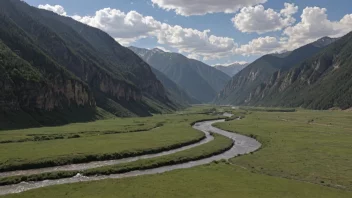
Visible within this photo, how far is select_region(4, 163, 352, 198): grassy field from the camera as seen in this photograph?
4478cm

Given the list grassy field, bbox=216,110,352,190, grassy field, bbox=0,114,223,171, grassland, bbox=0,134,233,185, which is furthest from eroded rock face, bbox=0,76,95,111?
grassy field, bbox=216,110,352,190

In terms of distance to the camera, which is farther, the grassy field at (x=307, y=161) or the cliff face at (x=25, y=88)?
the cliff face at (x=25, y=88)

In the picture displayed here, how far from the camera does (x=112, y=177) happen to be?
56.7 m

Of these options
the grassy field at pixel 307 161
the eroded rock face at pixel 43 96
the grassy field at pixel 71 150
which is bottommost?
the grassy field at pixel 307 161

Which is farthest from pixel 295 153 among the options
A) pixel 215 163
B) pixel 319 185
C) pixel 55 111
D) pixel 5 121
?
pixel 55 111

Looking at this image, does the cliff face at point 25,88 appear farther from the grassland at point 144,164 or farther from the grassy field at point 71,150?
the grassland at point 144,164

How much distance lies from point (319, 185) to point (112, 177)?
3218cm

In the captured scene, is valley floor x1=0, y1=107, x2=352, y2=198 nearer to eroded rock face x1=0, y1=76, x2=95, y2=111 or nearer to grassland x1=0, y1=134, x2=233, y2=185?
grassland x1=0, y1=134, x2=233, y2=185

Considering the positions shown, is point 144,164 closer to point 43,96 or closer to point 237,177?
point 237,177

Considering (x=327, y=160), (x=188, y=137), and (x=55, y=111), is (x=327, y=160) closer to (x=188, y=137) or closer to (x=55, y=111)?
(x=188, y=137)

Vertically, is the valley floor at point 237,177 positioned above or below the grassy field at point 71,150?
below

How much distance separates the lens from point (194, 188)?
48156 millimetres

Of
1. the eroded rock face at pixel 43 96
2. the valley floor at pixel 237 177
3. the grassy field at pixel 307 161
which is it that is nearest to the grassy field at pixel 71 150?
the valley floor at pixel 237 177

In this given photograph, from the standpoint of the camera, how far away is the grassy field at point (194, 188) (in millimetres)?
44781
